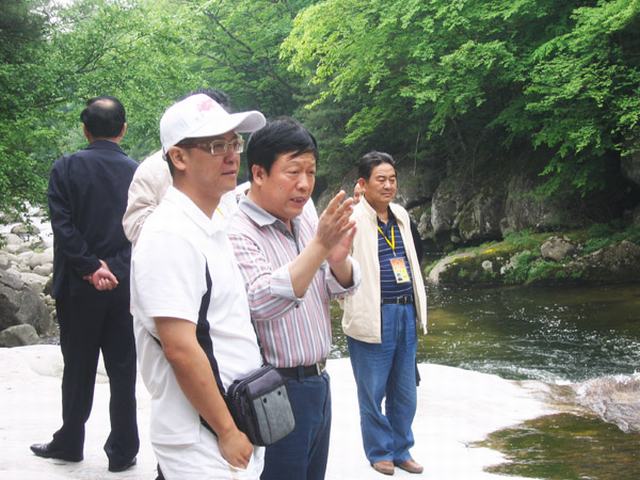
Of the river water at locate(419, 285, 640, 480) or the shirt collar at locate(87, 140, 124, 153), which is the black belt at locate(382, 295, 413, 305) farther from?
the shirt collar at locate(87, 140, 124, 153)

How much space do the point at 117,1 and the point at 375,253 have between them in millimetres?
14028

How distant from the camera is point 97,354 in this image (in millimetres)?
3986

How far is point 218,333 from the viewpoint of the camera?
80.4 inches

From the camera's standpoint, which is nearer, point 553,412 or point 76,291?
point 76,291

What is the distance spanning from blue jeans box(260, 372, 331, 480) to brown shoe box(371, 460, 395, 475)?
206cm

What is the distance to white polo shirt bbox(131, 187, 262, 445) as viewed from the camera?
1.92m

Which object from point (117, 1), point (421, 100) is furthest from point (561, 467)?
point (117, 1)

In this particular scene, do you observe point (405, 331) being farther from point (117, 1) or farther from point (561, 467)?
point (117, 1)

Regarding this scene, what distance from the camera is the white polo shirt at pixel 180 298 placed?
1916 millimetres

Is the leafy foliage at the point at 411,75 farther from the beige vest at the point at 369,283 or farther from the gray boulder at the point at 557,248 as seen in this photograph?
the beige vest at the point at 369,283

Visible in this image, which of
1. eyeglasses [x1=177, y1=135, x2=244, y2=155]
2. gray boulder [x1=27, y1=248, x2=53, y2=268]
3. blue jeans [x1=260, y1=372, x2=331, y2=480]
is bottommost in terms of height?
gray boulder [x1=27, y1=248, x2=53, y2=268]

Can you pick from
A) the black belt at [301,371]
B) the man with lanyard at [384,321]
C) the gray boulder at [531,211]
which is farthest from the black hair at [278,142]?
the gray boulder at [531,211]

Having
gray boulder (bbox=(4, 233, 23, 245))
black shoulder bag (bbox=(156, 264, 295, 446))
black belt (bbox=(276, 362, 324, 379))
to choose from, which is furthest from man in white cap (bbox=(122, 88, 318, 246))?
gray boulder (bbox=(4, 233, 23, 245))

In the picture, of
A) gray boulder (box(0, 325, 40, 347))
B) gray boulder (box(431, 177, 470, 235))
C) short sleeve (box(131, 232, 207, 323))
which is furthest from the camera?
gray boulder (box(431, 177, 470, 235))
